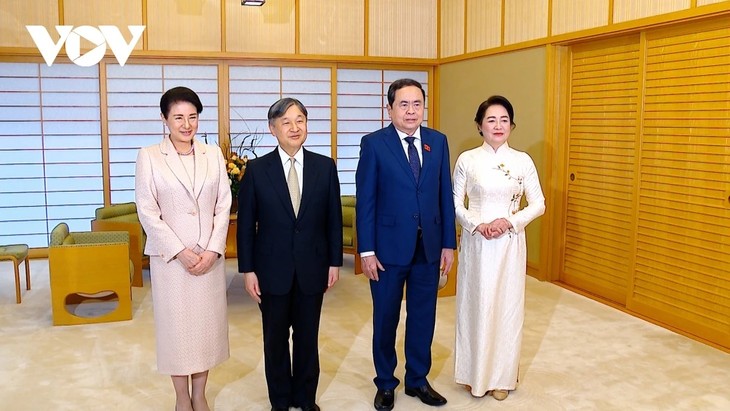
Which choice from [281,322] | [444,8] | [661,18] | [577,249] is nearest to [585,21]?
[661,18]

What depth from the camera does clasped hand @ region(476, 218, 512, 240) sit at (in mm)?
3062

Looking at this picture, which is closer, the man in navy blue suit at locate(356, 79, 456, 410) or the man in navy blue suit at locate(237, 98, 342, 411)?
the man in navy blue suit at locate(237, 98, 342, 411)

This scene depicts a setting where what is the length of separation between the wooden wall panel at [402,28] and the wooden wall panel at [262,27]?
2.66 ft

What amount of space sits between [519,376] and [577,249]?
2101 millimetres

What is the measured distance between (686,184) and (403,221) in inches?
86.2

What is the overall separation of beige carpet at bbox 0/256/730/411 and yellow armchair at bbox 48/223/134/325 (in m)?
0.09

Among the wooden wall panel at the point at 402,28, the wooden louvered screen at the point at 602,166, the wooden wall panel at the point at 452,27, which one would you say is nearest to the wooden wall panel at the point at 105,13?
the wooden wall panel at the point at 402,28

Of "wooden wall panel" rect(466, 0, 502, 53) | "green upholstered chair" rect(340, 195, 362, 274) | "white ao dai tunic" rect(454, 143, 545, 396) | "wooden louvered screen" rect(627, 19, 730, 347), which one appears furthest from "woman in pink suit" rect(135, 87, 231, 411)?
"wooden wall panel" rect(466, 0, 502, 53)

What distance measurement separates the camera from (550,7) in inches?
211

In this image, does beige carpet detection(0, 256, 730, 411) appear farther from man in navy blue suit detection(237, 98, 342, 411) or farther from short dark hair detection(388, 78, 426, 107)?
short dark hair detection(388, 78, 426, 107)

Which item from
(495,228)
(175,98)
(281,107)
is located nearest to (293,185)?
(281,107)

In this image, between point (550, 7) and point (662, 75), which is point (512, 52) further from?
point (662, 75)

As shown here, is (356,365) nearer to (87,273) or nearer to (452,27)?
(87,273)

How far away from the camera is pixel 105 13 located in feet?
20.9
